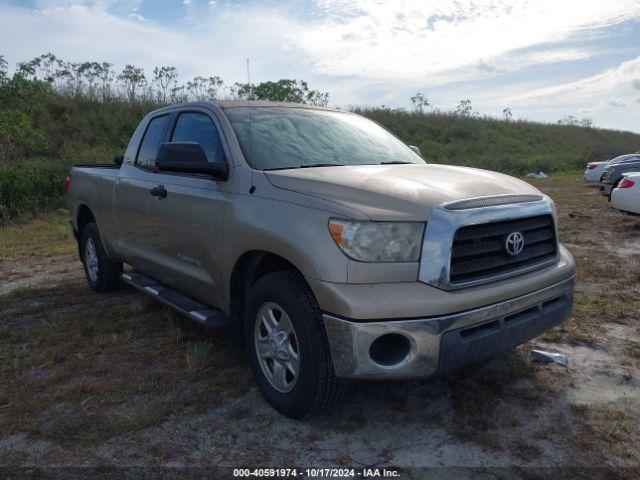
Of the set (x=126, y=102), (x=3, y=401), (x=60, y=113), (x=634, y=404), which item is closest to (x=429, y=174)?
(x=634, y=404)

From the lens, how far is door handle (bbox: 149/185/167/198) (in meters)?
4.18

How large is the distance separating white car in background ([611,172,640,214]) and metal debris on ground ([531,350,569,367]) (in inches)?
259

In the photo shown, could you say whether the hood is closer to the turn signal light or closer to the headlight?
Answer: the headlight

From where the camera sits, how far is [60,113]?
18781mm

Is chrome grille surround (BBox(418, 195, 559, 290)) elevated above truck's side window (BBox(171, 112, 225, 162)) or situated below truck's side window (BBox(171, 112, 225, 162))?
below

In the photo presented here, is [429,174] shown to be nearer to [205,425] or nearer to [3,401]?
[205,425]

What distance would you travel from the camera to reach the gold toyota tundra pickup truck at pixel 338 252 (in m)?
2.68

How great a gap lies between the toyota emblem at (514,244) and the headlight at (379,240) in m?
0.56

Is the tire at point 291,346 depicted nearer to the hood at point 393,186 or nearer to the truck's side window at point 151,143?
the hood at point 393,186

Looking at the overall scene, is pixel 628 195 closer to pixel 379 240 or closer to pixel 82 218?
pixel 379 240

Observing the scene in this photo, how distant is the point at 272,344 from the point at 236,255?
23.0 inches

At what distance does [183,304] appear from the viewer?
398 cm

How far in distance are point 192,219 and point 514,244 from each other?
2.08 meters

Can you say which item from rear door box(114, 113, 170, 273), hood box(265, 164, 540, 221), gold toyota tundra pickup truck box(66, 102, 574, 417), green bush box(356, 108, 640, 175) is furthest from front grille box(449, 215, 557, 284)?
green bush box(356, 108, 640, 175)
